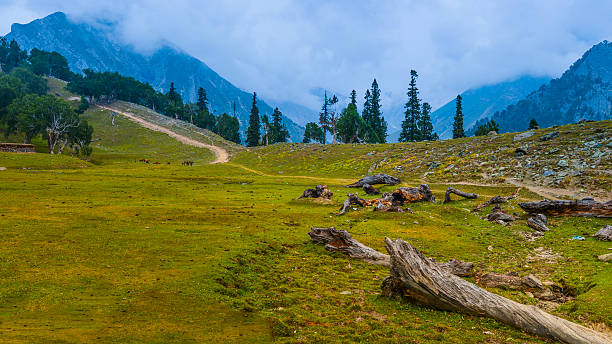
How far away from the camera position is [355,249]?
21.2 m

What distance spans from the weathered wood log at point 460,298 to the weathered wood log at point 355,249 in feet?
17.6

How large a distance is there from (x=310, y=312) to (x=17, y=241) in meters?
17.6

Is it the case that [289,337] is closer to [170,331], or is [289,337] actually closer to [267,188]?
[170,331]

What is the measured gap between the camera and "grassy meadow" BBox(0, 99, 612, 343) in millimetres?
10430

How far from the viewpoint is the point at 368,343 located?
33.1ft

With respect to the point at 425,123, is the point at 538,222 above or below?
below

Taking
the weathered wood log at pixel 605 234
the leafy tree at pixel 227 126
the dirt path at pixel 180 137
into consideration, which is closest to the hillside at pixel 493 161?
the weathered wood log at pixel 605 234

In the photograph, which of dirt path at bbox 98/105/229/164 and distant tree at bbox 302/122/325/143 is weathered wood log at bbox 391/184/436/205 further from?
distant tree at bbox 302/122/325/143

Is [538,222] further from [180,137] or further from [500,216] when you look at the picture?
[180,137]

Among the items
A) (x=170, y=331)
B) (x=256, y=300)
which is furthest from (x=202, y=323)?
(x=256, y=300)

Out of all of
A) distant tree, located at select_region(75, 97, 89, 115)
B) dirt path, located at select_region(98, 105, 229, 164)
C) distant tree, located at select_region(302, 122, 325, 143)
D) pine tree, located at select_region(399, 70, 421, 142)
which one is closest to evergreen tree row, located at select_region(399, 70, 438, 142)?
pine tree, located at select_region(399, 70, 421, 142)

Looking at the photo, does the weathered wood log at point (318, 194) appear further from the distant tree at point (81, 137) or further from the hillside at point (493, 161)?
the distant tree at point (81, 137)

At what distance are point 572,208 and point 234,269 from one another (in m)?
33.9

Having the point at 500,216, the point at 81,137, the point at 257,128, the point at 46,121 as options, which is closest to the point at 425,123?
the point at 257,128
